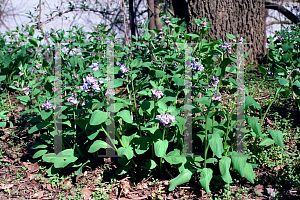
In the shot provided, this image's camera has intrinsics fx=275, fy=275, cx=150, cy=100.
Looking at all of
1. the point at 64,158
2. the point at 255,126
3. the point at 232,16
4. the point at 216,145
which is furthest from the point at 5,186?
the point at 232,16

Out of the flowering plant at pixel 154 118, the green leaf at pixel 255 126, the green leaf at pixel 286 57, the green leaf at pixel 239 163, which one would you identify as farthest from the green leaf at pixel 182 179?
the green leaf at pixel 286 57

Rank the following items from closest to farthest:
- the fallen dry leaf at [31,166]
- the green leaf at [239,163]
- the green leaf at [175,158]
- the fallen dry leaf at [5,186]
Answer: the green leaf at [239,163], the green leaf at [175,158], the fallen dry leaf at [5,186], the fallen dry leaf at [31,166]

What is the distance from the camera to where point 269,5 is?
18.2ft

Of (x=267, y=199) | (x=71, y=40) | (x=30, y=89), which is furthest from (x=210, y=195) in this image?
(x=71, y=40)

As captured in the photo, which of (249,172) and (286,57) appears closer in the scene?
(249,172)

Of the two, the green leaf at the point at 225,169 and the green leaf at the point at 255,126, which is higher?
the green leaf at the point at 255,126

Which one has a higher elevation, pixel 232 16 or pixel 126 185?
pixel 232 16

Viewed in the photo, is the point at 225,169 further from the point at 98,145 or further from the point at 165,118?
the point at 98,145

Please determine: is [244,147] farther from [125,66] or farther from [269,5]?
[269,5]

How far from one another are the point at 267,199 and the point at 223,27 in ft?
7.72

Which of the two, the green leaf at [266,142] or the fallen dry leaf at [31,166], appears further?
the fallen dry leaf at [31,166]

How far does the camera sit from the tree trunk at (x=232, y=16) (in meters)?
3.72

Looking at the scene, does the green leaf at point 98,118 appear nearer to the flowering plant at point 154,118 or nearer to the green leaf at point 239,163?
the flowering plant at point 154,118

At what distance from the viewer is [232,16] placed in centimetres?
374
